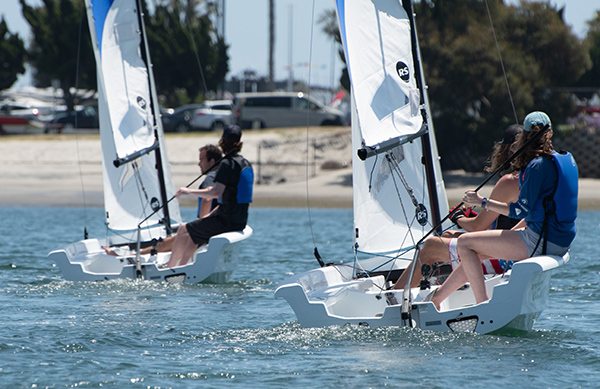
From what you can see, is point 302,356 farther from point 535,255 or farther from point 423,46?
point 423,46

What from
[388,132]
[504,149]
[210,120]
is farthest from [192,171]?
[504,149]

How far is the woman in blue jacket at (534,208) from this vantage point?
5324mm

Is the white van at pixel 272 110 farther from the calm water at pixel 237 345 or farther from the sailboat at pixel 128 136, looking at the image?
the calm water at pixel 237 345

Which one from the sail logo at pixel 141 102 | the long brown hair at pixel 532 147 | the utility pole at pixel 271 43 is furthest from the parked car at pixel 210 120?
the long brown hair at pixel 532 147

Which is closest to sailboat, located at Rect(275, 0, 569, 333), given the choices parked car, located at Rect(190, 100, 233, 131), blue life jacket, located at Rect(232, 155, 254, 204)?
blue life jacket, located at Rect(232, 155, 254, 204)

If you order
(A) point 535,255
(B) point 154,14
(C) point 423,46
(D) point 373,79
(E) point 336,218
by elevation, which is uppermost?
(B) point 154,14

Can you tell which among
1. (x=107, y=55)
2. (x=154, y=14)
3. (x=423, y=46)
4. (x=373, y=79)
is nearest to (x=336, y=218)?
(x=423, y=46)

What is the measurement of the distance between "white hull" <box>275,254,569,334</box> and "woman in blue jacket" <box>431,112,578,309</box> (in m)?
0.13

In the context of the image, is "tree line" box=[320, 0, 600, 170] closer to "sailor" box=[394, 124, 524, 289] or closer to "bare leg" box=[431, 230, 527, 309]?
"sailor" box=[394, 124, 524, 289]

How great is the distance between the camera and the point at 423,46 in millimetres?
19500

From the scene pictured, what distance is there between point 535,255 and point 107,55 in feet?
19.4

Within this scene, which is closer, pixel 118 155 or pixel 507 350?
pixel 507 350

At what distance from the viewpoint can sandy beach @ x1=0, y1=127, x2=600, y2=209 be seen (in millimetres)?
19219

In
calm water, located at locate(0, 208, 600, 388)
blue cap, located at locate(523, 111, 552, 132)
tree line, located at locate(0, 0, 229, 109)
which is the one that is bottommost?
calm water, located at locate(0, 208, 600, 388)
